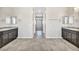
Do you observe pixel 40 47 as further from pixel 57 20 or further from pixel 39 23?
pixel 39 23

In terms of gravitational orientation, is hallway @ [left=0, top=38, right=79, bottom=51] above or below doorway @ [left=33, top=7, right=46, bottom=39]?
below

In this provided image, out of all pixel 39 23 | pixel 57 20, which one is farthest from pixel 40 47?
pixel 39 23

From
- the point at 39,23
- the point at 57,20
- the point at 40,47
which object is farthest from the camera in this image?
the point at 39,23

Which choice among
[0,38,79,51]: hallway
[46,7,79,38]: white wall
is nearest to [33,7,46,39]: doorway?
[46,7,79,38]: white wall

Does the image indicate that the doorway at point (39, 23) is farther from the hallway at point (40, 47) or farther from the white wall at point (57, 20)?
the hallway at point (40, 47)

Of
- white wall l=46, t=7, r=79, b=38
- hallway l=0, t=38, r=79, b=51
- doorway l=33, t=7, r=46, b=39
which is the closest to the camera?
white wall l=46, t=7, r=79, b=38

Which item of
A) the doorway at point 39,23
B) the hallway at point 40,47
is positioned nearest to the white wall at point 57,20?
the hallway at point 40,47

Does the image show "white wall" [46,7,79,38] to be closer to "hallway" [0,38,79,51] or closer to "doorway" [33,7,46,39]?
"hallway" [0,38,79,51]

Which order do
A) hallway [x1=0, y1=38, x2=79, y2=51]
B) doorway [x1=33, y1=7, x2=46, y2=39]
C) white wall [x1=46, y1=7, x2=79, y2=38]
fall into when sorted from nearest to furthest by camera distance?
white wall [x1=46, y1=7, x2=79, y2=38] < hallway [x1=0, y1=38, x2=79, y2=51] < doorway [x1=33, y1=7, x2=46, y2=39]
